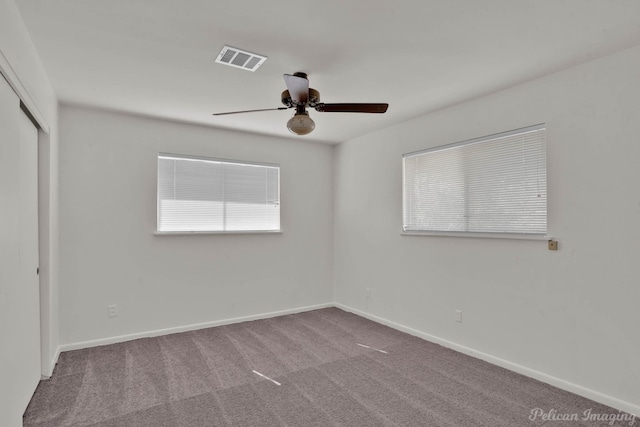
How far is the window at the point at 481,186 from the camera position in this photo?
299 cm

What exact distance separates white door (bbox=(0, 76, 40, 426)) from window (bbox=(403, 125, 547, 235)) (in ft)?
11.6

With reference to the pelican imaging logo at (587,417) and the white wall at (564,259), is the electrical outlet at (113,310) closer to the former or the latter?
the white wall at (564,259)

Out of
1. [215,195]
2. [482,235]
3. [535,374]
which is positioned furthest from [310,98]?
[535,374]

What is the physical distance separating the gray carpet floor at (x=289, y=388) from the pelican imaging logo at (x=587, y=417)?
0.01m

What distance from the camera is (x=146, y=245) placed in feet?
13.0

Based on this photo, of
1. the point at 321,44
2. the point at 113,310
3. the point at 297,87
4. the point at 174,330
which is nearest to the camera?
the point at 321,44

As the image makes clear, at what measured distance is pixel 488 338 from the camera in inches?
129

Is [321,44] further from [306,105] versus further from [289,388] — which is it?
[289,388]

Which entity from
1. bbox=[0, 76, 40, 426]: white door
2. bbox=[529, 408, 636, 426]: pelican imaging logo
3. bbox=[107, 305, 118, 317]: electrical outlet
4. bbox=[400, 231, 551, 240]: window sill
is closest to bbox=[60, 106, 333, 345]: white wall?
bbox=[107, 305, 118, 317]: electrical outlet

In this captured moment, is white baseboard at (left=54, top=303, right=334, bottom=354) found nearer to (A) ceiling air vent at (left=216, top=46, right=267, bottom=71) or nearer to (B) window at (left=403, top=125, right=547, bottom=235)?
(B) window at (left=403, top=125, right=547, bottom=235)

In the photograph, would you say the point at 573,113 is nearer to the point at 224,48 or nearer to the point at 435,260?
the point at 435,260

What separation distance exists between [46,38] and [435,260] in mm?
3791

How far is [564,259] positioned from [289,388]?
7.91 feet

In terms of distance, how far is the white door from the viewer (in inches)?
70.2
